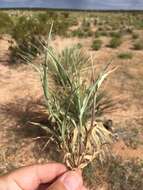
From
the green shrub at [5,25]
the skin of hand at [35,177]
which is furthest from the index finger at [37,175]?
the green shrub at [5,25]

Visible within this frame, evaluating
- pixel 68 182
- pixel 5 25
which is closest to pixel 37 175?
pixel 68 182

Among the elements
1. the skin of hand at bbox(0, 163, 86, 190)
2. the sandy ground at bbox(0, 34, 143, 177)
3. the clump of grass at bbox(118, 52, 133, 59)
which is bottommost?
the sandy ground at bbox(0, 34, 143, 177)

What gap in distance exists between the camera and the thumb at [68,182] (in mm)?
1925

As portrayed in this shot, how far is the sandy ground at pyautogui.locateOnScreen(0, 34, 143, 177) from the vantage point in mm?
7391

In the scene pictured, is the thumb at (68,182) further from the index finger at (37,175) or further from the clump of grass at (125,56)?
the clump of grass at (125,56)

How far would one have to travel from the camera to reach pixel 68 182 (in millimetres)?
1948

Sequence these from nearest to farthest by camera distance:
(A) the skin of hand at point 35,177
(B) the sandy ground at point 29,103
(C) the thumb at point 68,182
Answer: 1. (C) the thumb at point 68,182
2. (A) the skin of hand at point 35,177
3. (B) the sandy ground at point 29,103

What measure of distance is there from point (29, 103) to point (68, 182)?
7.83 metres

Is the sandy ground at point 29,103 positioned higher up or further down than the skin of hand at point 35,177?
further down

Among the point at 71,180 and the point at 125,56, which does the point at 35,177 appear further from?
the point at 125,56

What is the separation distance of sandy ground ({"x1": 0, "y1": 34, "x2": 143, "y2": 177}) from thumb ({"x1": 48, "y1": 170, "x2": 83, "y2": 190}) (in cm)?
510

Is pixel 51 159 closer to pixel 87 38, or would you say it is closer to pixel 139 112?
pixel 139 112

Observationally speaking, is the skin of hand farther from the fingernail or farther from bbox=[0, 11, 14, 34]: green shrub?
bbox=[0, 11, 14, 34]: green shrub

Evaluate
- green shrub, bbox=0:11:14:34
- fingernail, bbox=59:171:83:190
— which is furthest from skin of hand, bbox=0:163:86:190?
green shrub, bbox=0:11:14:34
